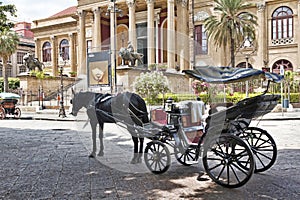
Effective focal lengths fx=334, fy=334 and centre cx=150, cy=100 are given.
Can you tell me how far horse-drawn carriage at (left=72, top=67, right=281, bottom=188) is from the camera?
5.05 meters

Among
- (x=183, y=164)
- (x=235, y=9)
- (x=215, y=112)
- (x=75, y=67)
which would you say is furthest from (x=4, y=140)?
(x=75, y=67)

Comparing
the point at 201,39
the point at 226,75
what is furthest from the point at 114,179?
the point at 201,39

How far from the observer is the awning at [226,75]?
522cm

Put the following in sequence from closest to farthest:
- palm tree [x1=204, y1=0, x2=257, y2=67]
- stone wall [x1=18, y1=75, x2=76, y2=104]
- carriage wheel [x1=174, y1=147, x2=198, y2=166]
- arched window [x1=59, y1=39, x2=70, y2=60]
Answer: carriage wheel [x1=174, y1=147, x2=198, y2=166]
palm tree [x1=204, y1=0, x2=257, y2=67]
stone wall [x1=18, y1=75, x2=76, y2=104]
arched window [x1=59, y1=39, x2=70, y2=60]

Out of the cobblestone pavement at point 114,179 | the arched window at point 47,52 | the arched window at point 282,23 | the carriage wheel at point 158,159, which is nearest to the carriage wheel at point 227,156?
the cobblestone pavement at point 114,179

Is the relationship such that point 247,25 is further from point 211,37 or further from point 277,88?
point 277,88

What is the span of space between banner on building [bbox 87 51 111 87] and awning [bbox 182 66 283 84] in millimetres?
23057

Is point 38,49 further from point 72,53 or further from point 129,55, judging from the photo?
point 129,55

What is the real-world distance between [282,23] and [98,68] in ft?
67.4

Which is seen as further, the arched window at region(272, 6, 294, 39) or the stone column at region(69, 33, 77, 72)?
the stone column at region(69, 33, 77, 72)

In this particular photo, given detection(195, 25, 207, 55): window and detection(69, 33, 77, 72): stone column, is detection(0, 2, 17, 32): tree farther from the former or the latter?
detection(69, 33, 77, 72): stone column

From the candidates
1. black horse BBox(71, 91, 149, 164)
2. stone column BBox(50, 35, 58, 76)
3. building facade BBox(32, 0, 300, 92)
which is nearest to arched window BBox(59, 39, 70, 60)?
stone column BBox(50, 35, 58, 76)

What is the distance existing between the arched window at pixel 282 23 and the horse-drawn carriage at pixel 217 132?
107 ft

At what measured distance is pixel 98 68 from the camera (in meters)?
28.8
